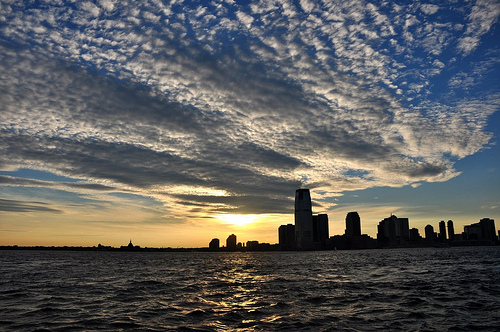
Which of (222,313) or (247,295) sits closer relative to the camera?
(222,313)

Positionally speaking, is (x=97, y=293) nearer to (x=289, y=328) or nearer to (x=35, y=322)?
(x=35, y=322)

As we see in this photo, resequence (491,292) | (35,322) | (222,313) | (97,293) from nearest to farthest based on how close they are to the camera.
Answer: (35,322) < (222,313) < (491,292) < (97,293)

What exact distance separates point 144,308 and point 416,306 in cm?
2464

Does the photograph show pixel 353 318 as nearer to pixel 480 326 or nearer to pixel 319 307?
pixel 319 307

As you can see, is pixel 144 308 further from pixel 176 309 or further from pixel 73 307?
pixel 73 307

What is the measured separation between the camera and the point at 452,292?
40.8m

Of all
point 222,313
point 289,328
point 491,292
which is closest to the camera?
point 289,328

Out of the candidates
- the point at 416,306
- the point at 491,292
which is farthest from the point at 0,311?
the point at 491,292

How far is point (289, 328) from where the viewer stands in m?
24.3

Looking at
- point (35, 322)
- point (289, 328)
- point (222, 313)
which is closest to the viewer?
point (289, 328)

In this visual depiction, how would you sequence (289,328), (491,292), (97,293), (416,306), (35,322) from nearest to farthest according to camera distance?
(289,328), (35,322), (416,306), (491,292), (97,293)

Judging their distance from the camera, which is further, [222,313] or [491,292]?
[491,292]

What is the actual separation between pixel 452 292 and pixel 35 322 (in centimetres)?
4180

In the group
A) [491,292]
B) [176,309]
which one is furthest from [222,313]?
[491,292]
